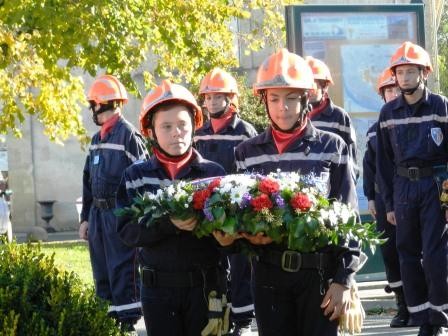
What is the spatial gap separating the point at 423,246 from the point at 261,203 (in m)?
4.04

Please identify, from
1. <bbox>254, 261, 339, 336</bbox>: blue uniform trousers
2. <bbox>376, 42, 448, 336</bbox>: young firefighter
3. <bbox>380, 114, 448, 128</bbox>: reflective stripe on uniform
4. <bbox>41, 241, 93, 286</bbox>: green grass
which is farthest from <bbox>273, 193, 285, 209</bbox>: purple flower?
<bbox>41, 241, 93, 286</bbox>: green grass

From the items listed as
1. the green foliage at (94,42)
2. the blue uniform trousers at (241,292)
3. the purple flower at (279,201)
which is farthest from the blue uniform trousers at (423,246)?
the green foliage at (94,42)

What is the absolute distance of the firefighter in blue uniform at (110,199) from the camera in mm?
9750

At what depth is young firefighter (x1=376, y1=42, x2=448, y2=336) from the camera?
346 inches

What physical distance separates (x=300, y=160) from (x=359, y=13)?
22.4 ft

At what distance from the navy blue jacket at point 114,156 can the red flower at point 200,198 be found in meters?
4.51

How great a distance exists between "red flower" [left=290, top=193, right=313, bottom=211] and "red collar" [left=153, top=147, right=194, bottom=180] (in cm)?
98

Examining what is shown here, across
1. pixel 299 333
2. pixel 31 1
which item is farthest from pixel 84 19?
pixel 299 333

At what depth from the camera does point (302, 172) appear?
5.76m

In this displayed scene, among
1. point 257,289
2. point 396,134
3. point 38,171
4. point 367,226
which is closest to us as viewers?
point 367,226

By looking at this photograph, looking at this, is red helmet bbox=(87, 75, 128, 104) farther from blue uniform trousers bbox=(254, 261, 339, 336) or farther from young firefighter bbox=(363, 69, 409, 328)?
blue uniform trousers bbox=(254, 261, 339, 336)

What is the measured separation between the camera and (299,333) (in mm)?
5559

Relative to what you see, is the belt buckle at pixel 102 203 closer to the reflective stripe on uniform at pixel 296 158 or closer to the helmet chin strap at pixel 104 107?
the helmet chin strap at pixel 104 107

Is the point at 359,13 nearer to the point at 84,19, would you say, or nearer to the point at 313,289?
the point at 84,19
